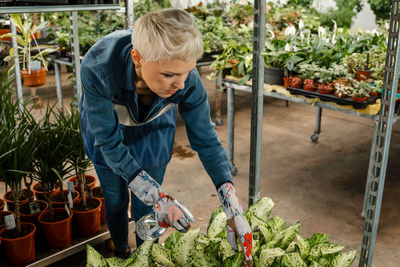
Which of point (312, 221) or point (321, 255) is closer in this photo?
point (321, 255)

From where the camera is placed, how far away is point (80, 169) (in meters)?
2.08

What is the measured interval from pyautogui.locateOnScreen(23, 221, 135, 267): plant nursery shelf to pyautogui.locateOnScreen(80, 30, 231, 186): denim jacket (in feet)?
2.75

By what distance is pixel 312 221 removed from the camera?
2561 mm

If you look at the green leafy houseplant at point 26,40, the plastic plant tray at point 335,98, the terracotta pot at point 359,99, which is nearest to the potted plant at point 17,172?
the green leafy houseplant at point 26,40

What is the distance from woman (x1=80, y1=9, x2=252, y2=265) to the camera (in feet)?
3.51

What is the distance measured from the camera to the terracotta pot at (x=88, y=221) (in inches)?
82.2

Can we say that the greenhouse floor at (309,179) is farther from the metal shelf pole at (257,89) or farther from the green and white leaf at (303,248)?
the metal shelf pole at (257,89)

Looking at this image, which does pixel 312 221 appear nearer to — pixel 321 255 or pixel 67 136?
pixel 321 255

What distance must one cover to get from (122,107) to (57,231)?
3.05ft

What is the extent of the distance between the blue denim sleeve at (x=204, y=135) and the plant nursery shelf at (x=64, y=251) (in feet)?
3.35

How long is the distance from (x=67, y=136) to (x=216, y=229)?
38.9 inches

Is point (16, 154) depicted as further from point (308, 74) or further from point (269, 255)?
point (308, 74)

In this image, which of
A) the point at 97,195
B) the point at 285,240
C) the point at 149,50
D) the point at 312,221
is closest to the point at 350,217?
the point at 312,221

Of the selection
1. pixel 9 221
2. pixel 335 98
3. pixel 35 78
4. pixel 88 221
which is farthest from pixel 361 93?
pixel 35 78
